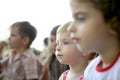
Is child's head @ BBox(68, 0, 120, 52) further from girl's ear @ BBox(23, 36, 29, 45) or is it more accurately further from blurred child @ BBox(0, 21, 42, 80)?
girl's ear @ BBox(23, 36, 29, 45)

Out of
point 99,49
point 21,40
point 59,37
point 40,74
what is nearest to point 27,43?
point 21,40

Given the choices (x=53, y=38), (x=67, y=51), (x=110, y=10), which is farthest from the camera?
(x=53, y=38)

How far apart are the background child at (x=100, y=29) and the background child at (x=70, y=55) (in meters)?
0.50

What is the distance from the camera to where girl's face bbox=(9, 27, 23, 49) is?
2342 millimetres

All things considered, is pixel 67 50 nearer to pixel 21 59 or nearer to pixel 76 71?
pixel 76 71

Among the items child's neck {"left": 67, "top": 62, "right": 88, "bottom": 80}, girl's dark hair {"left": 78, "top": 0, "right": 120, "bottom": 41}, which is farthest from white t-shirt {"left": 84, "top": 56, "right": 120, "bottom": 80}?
child's neck {"left": 67, "top": 62, "right": 88, "bottom": 80}

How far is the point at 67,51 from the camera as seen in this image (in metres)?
1.28

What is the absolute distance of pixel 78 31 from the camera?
75 cm

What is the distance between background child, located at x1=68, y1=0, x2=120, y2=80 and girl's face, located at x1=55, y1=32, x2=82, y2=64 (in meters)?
0.50

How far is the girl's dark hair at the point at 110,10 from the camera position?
72 centimetres

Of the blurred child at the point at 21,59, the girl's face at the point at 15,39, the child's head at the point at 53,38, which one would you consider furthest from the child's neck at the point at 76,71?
the girl's face at the point at 15,39

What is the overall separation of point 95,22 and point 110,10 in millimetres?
48

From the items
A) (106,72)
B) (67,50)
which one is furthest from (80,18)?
(67,50)

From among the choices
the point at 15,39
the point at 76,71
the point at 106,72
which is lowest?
the point at 15,39
